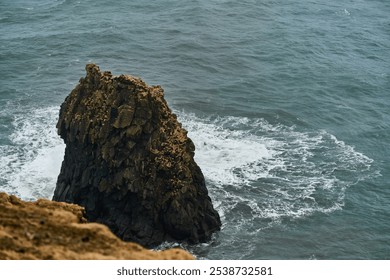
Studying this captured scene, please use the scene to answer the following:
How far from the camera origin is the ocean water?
228ft

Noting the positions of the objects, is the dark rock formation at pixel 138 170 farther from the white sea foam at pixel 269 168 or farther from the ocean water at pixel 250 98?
the white sea foam at pixel 269 168

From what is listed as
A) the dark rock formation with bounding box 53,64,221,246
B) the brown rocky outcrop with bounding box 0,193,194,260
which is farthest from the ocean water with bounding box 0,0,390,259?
the brown rocky outcrop with bounding box 0,193,194,260

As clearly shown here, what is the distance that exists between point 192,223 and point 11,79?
53.2m

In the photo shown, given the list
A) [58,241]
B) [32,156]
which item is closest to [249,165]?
[32,156]

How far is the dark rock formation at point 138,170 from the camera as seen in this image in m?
61.8

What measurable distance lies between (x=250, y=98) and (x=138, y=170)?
40098 mm

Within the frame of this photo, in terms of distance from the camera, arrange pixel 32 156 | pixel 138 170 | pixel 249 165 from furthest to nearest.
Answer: pixel 32 156 < pixel 249 165 < pixel 138 170

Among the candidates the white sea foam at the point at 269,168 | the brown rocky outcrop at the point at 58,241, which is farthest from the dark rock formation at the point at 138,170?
the brown rocky outcrop at the point at 58,241

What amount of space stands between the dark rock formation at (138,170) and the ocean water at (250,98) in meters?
3.94

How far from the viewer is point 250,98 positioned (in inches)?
3873

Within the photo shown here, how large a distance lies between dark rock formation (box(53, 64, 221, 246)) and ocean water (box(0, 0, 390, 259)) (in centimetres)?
394

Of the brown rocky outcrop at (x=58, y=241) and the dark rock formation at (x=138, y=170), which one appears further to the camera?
the dark rock formation at (x=138, y=170)

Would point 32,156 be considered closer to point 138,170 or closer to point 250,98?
point 138,170

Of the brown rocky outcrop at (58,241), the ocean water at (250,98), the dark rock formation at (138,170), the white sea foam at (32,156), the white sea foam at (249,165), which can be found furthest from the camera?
the white sea foam at (32,156)
